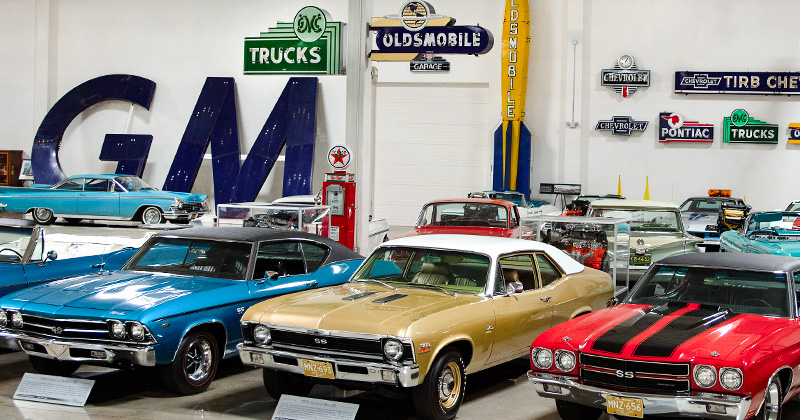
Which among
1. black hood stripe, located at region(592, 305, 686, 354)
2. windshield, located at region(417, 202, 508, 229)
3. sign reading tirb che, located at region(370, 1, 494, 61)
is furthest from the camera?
sign reading tirb che, located at region(370, 1, 494, 61)

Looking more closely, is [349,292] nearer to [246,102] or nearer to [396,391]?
[396,391]

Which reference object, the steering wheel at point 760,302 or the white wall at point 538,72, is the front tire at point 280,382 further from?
the white wall at point 538,72

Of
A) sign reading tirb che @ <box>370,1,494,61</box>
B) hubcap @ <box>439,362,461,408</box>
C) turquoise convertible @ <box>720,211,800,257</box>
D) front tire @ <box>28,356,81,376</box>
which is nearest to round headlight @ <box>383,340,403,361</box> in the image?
hubcap @ <box>439,362,461,408</box>

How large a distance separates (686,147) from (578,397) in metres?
21.2

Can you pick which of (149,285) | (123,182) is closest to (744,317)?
(149,285)

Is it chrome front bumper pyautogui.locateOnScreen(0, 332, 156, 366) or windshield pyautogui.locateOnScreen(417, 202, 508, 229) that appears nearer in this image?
chrome front bumper pyautogui.locateOnScreen(0, 332, 156, 366)

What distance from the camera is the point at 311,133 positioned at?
24562 mm

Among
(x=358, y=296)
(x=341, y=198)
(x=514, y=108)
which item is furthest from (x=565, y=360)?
(x=514, y=108)

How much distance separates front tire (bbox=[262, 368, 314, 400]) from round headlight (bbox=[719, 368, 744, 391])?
2981mm

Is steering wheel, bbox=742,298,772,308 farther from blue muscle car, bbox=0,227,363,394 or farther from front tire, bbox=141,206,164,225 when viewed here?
front tire, bbox=141,206,164,225

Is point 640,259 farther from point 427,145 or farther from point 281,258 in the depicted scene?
point 427,145

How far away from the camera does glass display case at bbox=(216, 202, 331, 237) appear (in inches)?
496

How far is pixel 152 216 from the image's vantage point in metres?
21.0

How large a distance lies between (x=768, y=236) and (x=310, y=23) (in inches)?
371
